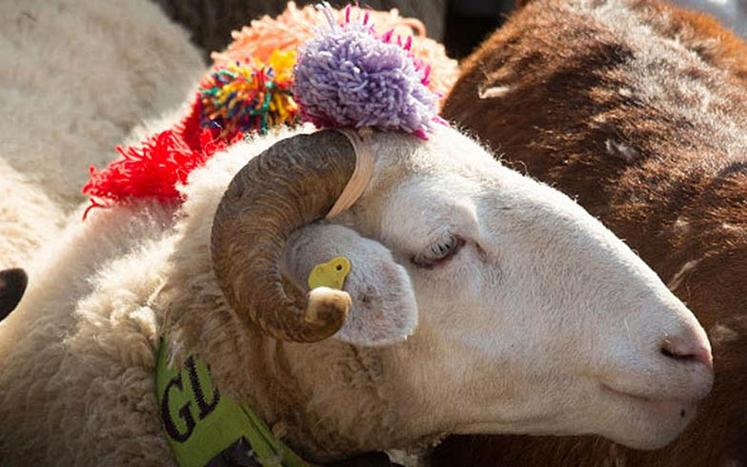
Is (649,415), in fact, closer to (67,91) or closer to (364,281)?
(364,281)

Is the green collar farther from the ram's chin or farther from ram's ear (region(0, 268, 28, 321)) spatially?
the ram's chin

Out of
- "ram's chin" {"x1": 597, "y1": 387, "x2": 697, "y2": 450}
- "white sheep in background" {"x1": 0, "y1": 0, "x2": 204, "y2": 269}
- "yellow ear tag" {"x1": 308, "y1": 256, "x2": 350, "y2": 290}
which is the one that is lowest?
"white sheep in background" {"x1": 0, "y1": 0, "x2": 204, "y2": 269}

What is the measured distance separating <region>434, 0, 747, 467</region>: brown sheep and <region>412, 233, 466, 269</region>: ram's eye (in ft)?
2.17

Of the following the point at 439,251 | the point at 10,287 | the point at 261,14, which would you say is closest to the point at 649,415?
the point at 439,251

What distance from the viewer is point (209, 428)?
2945 mm

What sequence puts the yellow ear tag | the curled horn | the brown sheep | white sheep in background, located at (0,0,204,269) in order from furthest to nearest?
white sheep in background, located at (0,0,204,269), the brown sheep, the yellow ear tag, the curled horn

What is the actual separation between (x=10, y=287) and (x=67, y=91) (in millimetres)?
2172

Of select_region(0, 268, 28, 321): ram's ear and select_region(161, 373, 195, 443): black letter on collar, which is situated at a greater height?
select_region(0, 268, 28, 321): ram's ear

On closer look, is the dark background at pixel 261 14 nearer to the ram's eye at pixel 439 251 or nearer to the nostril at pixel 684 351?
the ram's eye at pixel 439 251

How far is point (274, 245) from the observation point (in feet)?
8.95

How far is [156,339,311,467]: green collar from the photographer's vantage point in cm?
293

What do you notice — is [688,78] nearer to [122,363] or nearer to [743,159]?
[743,159]

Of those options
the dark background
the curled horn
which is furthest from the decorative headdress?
the dark background

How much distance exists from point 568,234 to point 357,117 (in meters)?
0.56
